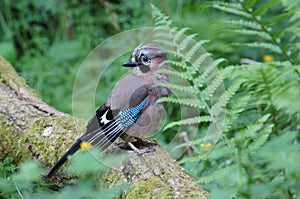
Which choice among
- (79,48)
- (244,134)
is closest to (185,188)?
(244,134)

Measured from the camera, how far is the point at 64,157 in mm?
4000

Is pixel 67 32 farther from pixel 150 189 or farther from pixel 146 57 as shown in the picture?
pixel 150 189

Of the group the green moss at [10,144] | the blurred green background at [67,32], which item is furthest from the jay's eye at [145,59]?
the blurred green background at [67,32]

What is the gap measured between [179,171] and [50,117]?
129 centimetres

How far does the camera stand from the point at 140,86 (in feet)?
14.7

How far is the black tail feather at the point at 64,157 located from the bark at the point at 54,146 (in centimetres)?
22

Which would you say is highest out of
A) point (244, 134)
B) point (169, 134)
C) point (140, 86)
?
point (244, 134)

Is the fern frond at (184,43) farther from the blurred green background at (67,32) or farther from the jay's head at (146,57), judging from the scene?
the blurred green background at (67,32)

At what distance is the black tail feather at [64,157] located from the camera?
3990mm

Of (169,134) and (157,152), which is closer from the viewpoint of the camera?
(157,152)

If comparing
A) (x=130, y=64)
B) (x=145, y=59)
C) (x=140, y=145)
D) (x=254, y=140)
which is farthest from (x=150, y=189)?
(x=145, y=59)

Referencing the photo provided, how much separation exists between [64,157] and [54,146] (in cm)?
33

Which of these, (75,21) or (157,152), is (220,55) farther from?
(157,152)

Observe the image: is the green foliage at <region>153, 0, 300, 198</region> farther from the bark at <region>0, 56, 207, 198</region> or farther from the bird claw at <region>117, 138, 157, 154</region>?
the bird claw at <region>117, 138, 157, 154</region>
